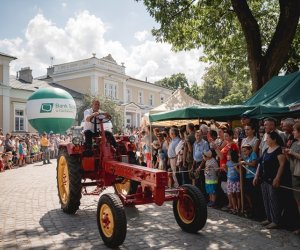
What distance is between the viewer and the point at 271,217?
19.6ft

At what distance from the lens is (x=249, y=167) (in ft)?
22.1

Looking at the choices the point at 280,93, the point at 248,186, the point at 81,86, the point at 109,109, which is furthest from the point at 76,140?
the point at 81,86

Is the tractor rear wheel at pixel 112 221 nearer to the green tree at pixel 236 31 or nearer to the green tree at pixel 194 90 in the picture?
the green tree at pixel 236 31

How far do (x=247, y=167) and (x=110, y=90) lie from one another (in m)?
36.8

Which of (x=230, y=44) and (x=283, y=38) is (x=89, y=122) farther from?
(x=230, y=44)

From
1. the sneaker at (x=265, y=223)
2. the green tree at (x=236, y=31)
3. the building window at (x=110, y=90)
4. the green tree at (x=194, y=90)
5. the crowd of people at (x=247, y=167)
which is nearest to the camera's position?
the crowd of people at (x=247, y=167)

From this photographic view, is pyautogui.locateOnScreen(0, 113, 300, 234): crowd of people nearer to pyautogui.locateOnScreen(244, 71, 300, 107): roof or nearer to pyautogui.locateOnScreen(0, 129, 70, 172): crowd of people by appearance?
pyautogui.locateOnScreen(244, 71, 300, 107): roof

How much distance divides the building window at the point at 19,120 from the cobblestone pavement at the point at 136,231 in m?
24.9

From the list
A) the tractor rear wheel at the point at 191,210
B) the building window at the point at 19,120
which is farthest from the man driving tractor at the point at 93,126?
the building window at the point at 19,120

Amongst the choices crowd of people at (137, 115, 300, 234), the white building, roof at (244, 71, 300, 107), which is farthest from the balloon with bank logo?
roof at (244, 71, 300, 107)

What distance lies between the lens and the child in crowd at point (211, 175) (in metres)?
7.64

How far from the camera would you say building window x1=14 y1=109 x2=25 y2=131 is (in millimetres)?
31125

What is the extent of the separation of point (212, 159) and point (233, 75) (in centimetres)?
1254

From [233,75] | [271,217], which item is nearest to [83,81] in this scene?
[233,75]
